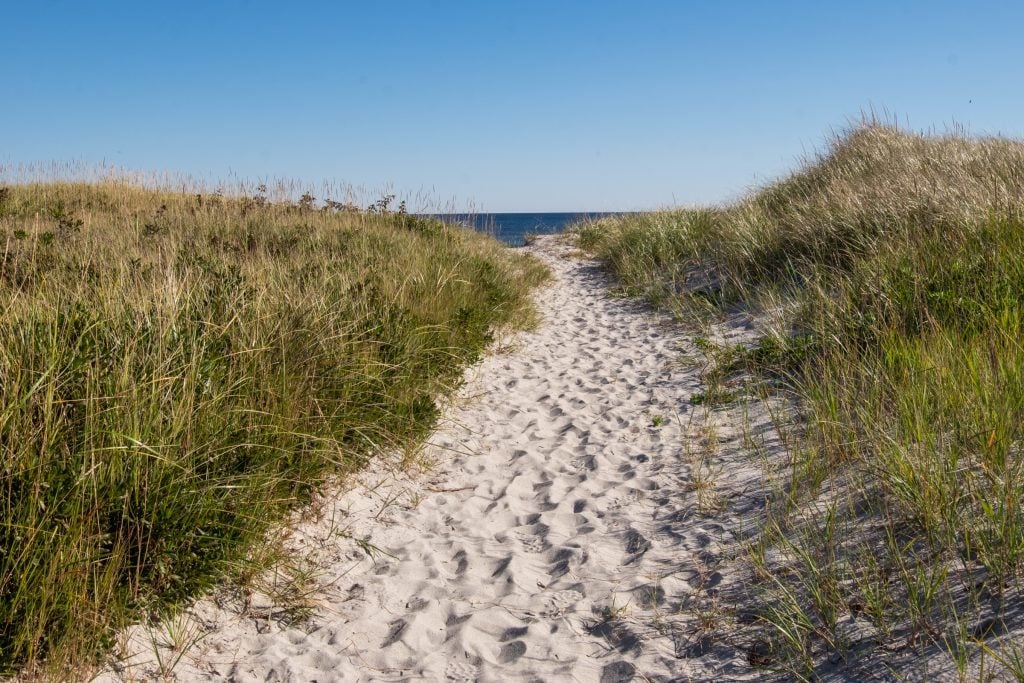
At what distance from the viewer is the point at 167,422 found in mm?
A: 2988

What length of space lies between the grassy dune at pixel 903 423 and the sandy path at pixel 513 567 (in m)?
0.39

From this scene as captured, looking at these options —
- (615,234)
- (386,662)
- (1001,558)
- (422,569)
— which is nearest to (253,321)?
(422,569)

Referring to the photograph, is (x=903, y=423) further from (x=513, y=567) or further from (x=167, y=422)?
(x=167, y=422)

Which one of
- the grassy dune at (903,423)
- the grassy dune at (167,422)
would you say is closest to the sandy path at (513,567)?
the grassy dune at (167,422)

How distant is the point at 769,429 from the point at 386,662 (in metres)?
3.18

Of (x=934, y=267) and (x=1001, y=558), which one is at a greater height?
(x=934, y=267)

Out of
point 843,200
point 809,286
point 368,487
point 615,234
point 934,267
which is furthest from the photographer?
point 615,234

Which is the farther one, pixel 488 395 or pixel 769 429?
pixel 488 395

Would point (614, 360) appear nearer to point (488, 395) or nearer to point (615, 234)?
point (488, 395)

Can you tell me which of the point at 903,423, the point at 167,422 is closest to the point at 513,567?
the point at 167,422

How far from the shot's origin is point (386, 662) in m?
2.72

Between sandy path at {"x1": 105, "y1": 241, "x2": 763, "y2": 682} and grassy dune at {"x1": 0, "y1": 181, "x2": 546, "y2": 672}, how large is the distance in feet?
0.84

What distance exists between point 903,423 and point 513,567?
212cm

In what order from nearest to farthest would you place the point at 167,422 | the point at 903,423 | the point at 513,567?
the point at 167,422 → the point at 513,567 → the point at 903,423
